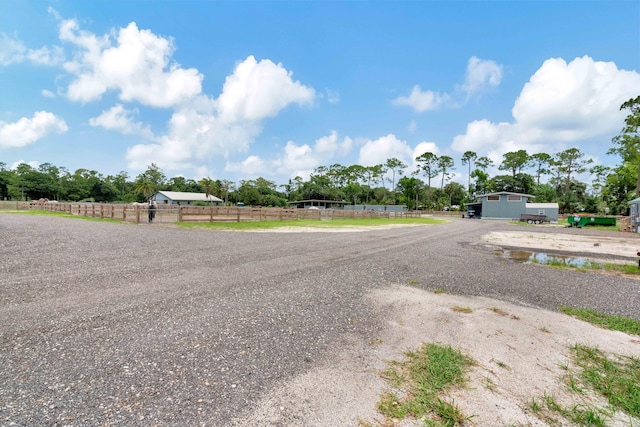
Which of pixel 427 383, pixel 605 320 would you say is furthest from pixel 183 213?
pixel 605 320

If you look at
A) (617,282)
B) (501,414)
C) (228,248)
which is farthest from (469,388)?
(228,248)

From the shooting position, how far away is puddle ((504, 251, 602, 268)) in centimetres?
873

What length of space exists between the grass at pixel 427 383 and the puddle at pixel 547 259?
7.83 m

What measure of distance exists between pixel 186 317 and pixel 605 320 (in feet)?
19.5

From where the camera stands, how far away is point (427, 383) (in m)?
2.53

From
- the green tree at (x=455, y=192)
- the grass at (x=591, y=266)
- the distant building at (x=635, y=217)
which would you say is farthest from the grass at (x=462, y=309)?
the green tree at (x=455, y=192)

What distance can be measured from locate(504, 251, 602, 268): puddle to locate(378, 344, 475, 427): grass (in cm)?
783

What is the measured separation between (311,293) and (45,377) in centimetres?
343

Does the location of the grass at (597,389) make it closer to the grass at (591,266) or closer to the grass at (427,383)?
the grass at (427,383)

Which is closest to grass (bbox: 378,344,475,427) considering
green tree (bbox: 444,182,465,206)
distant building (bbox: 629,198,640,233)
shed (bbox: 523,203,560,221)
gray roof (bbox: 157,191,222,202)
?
distant building (bbox: 629,198,640,233)

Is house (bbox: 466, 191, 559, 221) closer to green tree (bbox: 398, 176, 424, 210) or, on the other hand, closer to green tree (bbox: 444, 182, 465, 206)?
green tree (bbox: 398, 176, 424, 210)

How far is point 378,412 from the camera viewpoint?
2.18 metres

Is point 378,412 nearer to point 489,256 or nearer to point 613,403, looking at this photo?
point 613,403

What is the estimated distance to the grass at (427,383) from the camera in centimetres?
216
